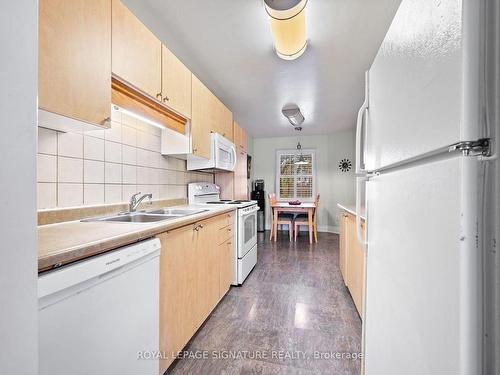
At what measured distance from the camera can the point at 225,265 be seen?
7.15ft

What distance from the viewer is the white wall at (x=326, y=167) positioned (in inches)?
214

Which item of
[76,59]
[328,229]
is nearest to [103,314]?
[76,59]

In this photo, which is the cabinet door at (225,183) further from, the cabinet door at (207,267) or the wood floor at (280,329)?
the cabinet door at (207,267)

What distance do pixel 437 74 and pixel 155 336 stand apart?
142cm

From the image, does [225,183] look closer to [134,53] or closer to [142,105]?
[142,105]

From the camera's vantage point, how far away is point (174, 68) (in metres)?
1.76

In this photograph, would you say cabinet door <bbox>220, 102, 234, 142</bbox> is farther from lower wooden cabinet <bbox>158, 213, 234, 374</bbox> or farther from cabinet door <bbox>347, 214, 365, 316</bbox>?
cabinet door <bbox>347, 214, 365, 316</bbox>

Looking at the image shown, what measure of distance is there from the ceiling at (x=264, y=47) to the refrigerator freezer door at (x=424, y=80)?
41.7 inches

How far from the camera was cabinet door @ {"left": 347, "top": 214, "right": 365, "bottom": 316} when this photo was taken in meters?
1.69

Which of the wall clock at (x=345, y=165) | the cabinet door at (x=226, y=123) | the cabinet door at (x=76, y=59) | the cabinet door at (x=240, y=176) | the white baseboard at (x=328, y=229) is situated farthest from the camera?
the white baseboard at (x=328, y=229)

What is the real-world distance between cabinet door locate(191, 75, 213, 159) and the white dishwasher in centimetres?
125

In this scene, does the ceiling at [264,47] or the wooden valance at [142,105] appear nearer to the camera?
the wooden valance at [142,105]

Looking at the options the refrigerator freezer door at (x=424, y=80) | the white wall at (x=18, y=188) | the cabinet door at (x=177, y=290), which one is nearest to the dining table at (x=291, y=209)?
the cabinet door at (x=177, y=290)

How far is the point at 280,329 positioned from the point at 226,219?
101 centimetres
